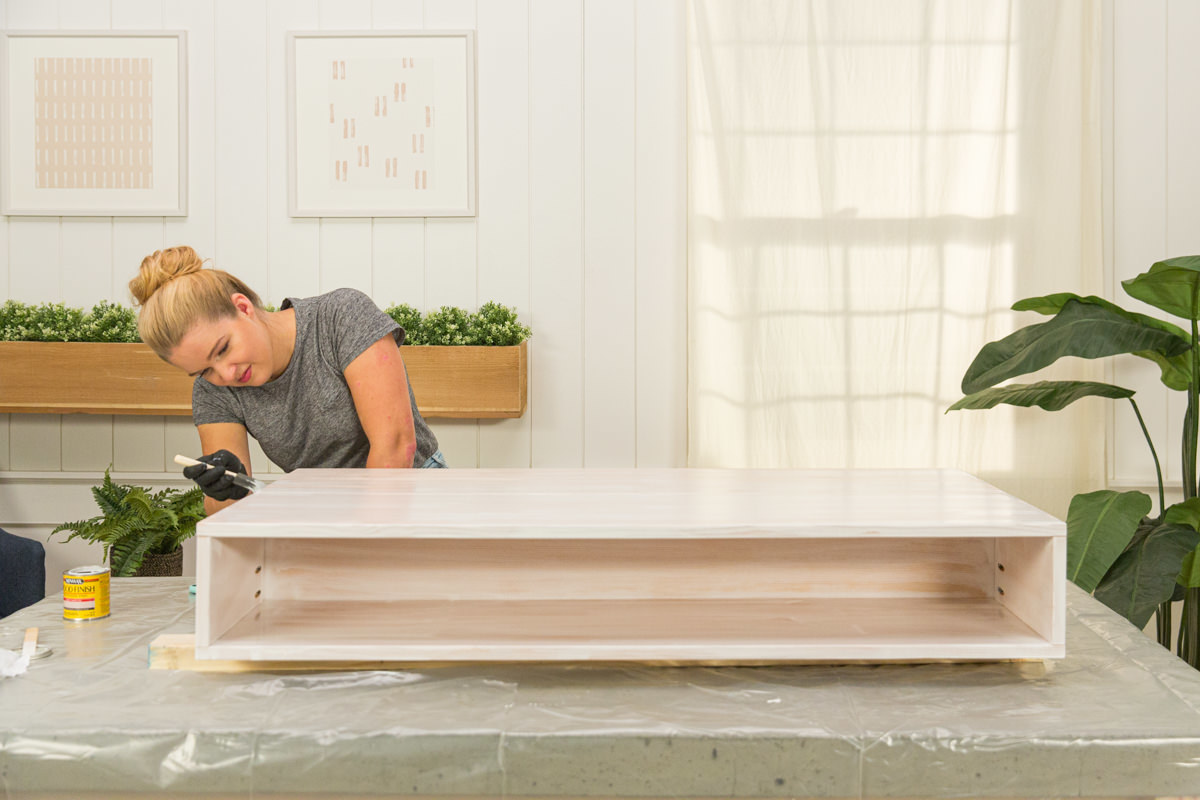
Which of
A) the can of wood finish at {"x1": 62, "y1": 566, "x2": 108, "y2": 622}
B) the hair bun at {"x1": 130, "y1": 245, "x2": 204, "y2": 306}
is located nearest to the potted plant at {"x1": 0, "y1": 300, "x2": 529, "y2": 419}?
the hair bun at {"x1": 130, "y1": 245, "x2": 204, "y2": 306}

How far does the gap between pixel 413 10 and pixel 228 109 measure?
680 mm

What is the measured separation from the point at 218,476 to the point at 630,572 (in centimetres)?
65

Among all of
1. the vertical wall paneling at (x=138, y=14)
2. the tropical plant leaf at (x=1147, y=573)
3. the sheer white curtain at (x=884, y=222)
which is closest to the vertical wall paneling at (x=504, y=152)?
the sheer white curtain at (x=884, y=222)

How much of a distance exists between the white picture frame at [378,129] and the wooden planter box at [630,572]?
1.82 m

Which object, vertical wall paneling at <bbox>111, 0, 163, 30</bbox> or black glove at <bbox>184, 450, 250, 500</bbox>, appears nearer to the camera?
black glove at <bbox>184, 450, 250, 500</bbox>

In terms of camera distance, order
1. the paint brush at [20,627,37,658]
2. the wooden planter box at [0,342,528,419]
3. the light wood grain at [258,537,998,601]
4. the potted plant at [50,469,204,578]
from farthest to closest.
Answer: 1. the wooden planter box at [0,342,528,419]
2. the potted plant at [50,469,204,578]
3. the light wood grain at [258,537,998,601]
4. the paint brush at [20,627,37,658]

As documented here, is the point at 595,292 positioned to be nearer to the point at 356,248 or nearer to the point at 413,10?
the point at 356,248

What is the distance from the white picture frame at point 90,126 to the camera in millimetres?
3158

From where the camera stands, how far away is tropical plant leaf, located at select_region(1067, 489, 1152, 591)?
6.71 feet

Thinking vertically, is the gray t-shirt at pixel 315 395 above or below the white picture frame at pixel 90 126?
below

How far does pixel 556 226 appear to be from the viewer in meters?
3.19

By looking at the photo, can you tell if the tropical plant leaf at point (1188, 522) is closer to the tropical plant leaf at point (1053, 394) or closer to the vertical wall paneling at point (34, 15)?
the tropical plant leaf at point (1053, 394)

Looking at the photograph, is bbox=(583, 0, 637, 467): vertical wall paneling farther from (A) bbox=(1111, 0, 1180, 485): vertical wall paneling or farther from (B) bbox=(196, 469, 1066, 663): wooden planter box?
(B) bbox=(196, 469, 1066, 663): wooden planter box

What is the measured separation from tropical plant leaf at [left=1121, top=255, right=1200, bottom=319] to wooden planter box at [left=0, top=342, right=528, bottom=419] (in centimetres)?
167
